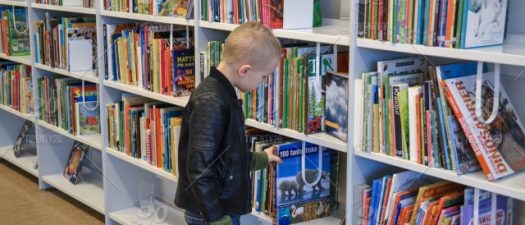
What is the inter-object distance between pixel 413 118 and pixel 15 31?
2783 mm

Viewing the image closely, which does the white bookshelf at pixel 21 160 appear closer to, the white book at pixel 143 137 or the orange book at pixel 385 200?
the white book at pixel 143 137

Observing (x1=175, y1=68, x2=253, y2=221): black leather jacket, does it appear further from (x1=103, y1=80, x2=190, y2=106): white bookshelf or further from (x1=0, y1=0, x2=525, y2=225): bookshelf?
(x1=103, y1=80, x2=190, y2=106): white bookshelf

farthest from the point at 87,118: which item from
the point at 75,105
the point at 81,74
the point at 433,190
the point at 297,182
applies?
the point at 433,190

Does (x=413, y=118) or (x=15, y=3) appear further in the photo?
(x=15, y=3)

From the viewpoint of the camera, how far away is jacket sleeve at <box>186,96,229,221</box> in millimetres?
1597

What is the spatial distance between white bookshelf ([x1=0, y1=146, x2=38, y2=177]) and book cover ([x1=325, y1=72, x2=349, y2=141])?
2347mm

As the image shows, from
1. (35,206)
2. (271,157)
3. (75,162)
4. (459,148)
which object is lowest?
(35,206)

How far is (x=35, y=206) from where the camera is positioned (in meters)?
3.32

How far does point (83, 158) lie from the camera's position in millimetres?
3467

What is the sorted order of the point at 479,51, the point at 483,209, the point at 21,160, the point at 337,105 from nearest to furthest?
the point at 479,51
the point at 483,209
the point at 337,105
the point at 21,160

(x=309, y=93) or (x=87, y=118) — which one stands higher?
(x=309, y=93)

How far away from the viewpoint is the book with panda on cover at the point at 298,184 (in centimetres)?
200

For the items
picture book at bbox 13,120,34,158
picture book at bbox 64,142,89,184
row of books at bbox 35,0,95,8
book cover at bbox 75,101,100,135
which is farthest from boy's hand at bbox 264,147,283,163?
picture book at bbox 13,120,34,158

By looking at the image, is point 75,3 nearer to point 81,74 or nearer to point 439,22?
point 81,74
